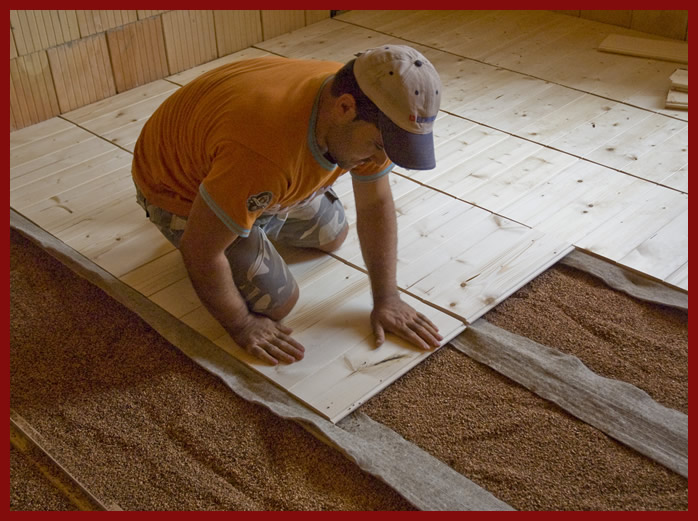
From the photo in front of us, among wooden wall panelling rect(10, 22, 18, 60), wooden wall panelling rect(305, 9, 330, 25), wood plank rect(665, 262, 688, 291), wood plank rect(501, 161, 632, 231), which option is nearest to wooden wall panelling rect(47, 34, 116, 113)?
wooden wall panelling rect(10, 22, 18, 60)

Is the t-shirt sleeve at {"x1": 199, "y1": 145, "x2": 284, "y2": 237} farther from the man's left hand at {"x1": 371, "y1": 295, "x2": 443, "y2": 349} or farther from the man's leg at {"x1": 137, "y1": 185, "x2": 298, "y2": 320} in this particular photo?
the man's left hand at {"x1": 371, "y1": 295, "x2": 443, "y2": 349}

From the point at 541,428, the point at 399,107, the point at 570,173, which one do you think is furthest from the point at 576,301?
the point at 399,107

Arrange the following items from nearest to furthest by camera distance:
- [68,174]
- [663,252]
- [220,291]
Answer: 1. [220,291]
2. [663,252]
3. [68,174]

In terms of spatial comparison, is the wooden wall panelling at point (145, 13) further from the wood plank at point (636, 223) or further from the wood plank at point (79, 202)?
the wood plank at point (636, 223)

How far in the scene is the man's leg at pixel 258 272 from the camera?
6.63 feet

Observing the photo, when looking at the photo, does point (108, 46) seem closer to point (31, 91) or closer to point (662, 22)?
point (31, 91)

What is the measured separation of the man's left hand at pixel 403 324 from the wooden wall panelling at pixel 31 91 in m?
1.73

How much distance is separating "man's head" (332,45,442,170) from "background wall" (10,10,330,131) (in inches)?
71.6

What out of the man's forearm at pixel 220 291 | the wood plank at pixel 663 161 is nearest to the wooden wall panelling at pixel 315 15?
the wood plank at pixel 663 161

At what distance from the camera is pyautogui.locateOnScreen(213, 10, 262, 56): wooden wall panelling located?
3568 millimetres

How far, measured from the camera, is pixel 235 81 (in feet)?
6.02

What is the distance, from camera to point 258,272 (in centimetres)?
202

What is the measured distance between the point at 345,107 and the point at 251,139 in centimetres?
21

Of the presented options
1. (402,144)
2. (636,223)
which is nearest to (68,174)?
(402,144)
